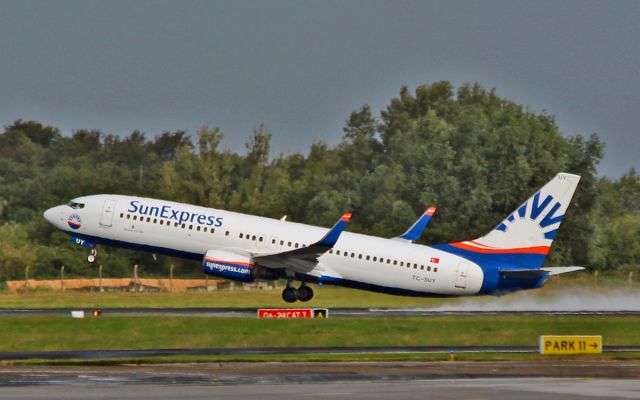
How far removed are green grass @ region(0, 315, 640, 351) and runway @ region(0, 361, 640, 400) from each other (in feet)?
24.1

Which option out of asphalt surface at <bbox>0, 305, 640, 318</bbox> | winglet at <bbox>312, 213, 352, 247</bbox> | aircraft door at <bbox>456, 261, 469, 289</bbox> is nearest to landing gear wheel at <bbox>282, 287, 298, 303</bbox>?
asphalt surface at <bbox>0, 305, 640, 318</bbox>

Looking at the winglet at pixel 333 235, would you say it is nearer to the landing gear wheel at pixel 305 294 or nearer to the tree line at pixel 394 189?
the landing gear wheel at pixel 305 294

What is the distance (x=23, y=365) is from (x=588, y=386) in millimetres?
15718

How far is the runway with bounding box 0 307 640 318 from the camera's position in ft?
175

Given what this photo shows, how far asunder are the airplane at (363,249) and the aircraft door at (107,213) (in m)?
0.35

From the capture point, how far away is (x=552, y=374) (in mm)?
35375

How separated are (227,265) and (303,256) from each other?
3.43m

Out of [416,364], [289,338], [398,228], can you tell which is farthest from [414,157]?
[416,364]

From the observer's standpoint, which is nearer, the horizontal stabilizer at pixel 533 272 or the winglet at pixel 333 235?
the winglet at pixel 333 235

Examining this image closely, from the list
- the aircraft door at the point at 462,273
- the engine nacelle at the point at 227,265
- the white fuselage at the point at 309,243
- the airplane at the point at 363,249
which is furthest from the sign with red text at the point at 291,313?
the aircraft door at the point at 462,273

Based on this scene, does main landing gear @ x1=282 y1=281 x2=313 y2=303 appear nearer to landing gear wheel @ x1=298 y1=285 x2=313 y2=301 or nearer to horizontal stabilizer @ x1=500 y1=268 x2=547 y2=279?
landing gear wheel @ x1=298 y1=285 x2=313 y2=301

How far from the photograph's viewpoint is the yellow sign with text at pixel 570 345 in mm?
41625

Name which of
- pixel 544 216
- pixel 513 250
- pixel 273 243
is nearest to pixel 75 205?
pixel 273 243

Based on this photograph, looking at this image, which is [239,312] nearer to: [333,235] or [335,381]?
[333,235]
